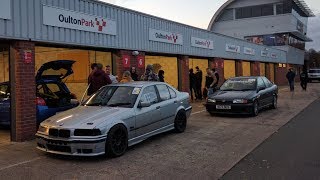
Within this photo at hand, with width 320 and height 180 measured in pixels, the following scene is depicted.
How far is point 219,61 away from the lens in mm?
24172

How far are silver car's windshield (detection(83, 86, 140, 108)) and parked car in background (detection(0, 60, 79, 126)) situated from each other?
196 cm

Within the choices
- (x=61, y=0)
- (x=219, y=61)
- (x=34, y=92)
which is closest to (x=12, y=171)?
(x=34, y=92)

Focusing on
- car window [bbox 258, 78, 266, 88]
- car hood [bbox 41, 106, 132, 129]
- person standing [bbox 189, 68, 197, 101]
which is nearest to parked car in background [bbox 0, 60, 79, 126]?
car hood [bbox 41, 106, 132, 129]

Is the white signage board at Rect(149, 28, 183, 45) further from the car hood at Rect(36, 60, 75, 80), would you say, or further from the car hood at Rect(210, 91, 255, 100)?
the car hood at Rect(36, 60, 75, 80)

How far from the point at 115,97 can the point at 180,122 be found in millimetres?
2279

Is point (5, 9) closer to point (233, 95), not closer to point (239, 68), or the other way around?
point (233, 95)

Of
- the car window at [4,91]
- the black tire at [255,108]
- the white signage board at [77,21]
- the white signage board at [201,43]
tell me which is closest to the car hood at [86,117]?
the car window at [4,91]

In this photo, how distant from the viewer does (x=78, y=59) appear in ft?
47.9

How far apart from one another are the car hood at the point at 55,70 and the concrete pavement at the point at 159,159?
92.5 inches

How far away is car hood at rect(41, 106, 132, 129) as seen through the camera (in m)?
7.19

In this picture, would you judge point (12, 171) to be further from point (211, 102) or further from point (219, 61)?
point (219, 61)

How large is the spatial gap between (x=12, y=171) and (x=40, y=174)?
574 millimetres

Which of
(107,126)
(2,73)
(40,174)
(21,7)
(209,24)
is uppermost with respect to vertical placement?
(209,24)

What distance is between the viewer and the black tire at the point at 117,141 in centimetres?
732
